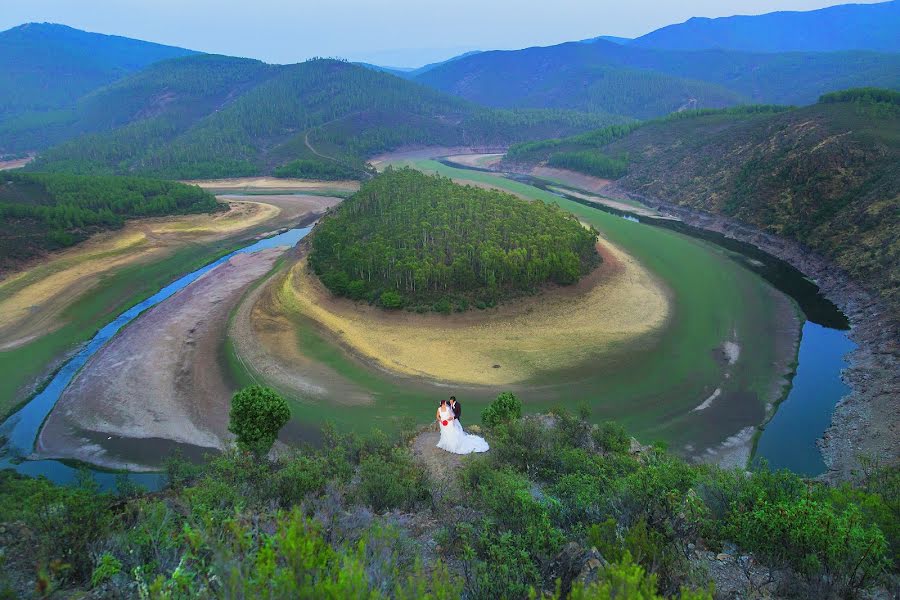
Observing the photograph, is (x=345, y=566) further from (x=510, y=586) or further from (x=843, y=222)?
(x=843, y=222)

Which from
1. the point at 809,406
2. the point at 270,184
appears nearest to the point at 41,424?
the point at 809,406

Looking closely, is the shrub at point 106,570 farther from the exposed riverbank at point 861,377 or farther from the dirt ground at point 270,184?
the dirt ground at point 270,184

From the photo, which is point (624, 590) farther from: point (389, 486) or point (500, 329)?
point (500, 329)

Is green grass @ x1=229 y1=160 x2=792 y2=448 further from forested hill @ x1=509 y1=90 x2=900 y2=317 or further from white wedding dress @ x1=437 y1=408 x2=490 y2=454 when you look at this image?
forested hill @ x1=509 y1=90 x2=900 y2=317

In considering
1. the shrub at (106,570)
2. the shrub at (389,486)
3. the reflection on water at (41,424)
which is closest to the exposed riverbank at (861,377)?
the shrub at (389,486)

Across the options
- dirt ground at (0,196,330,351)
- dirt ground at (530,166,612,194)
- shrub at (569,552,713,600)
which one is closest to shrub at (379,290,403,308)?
dirt ground at (0,196,330,351)
